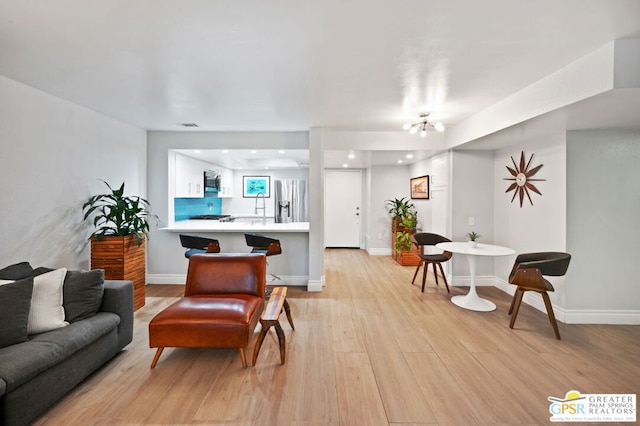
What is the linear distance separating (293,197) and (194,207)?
2272 millimetres

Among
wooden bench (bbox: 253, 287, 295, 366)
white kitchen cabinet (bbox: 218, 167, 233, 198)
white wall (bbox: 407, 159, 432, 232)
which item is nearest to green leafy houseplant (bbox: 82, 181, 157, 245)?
wooden bench (bbox: 253, 287, 295, 366)

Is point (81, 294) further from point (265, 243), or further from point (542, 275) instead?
point (542, 275)

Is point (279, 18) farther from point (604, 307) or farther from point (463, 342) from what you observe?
point (604, 307)

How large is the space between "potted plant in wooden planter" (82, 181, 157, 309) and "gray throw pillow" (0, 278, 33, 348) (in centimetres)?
149

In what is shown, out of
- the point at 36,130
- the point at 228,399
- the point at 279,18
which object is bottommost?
the point at 228,399

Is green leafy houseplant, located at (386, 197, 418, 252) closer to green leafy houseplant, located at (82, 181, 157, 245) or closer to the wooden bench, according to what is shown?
the wooden bench

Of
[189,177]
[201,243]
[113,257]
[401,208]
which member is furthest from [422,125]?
[113,257]

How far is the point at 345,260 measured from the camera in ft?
22.1

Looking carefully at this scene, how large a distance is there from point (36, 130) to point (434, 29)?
376 centimetres

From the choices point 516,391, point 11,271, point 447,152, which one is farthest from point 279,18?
point 447,152

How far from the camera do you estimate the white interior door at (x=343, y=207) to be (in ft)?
26.3

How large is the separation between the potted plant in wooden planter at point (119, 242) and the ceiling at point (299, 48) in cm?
121

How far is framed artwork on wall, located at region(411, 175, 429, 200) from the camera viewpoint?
596cm

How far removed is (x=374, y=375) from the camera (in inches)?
93.6
